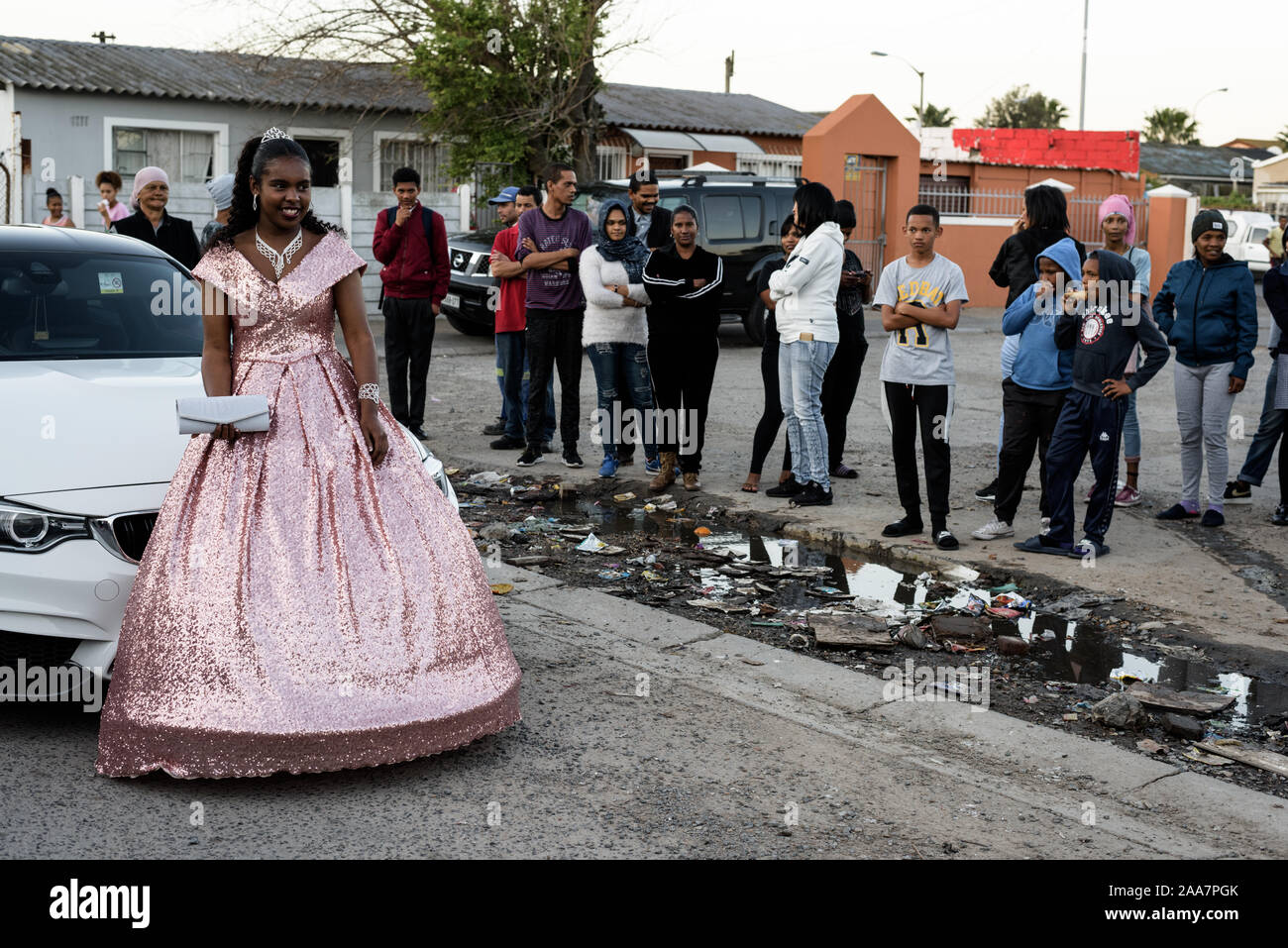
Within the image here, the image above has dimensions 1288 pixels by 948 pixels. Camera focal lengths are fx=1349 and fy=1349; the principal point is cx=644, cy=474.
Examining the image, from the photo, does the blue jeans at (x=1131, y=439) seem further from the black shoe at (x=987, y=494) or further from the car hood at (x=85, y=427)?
the car hood at (x=85, y=427)

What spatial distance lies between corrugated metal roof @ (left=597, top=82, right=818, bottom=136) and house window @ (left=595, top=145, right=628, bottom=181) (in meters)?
0.53

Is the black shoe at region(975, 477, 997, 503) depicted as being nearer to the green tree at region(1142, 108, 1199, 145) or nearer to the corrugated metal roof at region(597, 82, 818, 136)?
the corrugated metal roof at region(597, 82, 818, 136)

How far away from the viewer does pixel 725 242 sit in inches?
686

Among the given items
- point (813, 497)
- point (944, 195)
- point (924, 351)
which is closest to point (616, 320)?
point (813, 497)

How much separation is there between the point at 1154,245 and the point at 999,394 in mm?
16580

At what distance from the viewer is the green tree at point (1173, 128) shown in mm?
78938

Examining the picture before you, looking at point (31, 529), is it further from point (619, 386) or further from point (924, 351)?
point (619, 386)

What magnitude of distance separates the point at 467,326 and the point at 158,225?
878cm

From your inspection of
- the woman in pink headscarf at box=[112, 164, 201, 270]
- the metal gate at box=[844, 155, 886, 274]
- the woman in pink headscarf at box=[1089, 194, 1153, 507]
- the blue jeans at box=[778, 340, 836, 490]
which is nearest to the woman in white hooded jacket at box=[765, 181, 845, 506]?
the blue jeans at box=[778, 340, 836, 490]

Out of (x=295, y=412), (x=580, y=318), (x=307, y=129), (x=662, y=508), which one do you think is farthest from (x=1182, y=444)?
(x=307, y=129)

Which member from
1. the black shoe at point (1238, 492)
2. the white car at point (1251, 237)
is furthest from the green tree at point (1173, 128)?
the black shoe at point (1238, 492)

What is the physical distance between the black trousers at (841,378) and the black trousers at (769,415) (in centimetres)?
33

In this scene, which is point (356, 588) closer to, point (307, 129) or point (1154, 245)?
point (307, 129)

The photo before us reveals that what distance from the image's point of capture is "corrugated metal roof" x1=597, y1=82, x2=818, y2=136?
94.5 feet
